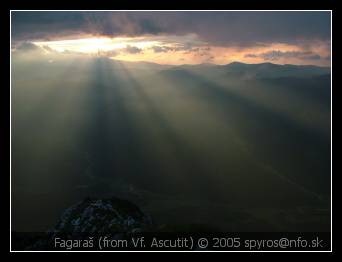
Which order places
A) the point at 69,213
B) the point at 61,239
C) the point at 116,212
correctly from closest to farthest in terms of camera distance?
the point at 61,239, the point at 116,212, the point at 69,213

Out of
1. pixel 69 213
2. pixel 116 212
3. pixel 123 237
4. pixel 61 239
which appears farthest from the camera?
pixel 69 213

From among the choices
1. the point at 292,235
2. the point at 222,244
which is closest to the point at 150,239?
the point at 222,244
